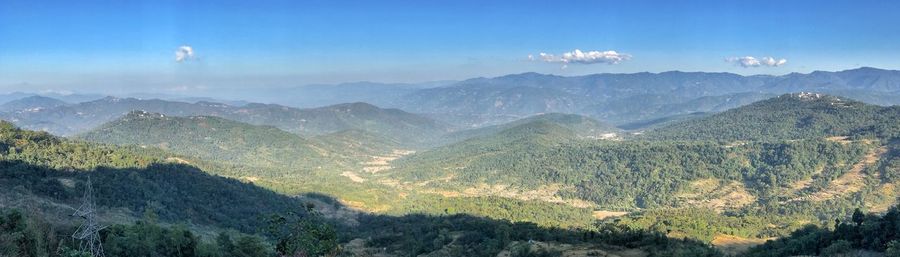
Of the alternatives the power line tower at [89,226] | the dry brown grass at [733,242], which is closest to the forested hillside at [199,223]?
the power line tower at [89,226]

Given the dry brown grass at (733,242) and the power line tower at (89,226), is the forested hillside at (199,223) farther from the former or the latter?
the dry brown grass at (733,242)

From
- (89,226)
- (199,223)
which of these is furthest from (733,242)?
(89,226)

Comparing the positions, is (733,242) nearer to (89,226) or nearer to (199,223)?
(199,223)

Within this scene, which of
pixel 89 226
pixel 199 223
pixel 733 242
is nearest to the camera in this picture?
pixel 89 226

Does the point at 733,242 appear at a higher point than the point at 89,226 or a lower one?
lower

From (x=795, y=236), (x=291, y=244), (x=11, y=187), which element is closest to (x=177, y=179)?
(x=11, y=187)

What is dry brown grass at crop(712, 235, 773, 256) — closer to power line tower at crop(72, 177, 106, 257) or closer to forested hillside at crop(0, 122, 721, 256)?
forested hillside at crop(0, 122, 721, 256)

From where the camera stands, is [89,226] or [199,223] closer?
[89,226]

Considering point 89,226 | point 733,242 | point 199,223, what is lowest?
point 733,242

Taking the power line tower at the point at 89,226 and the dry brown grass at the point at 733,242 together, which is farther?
the dry brown grass at the point at 733,242

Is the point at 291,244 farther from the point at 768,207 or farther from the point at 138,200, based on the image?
the point at 768,207

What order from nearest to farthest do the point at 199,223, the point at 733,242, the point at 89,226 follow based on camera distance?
the point at 89,226, the point at 733,242, the point at 199,223

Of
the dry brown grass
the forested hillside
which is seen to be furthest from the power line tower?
the dry brown grass
